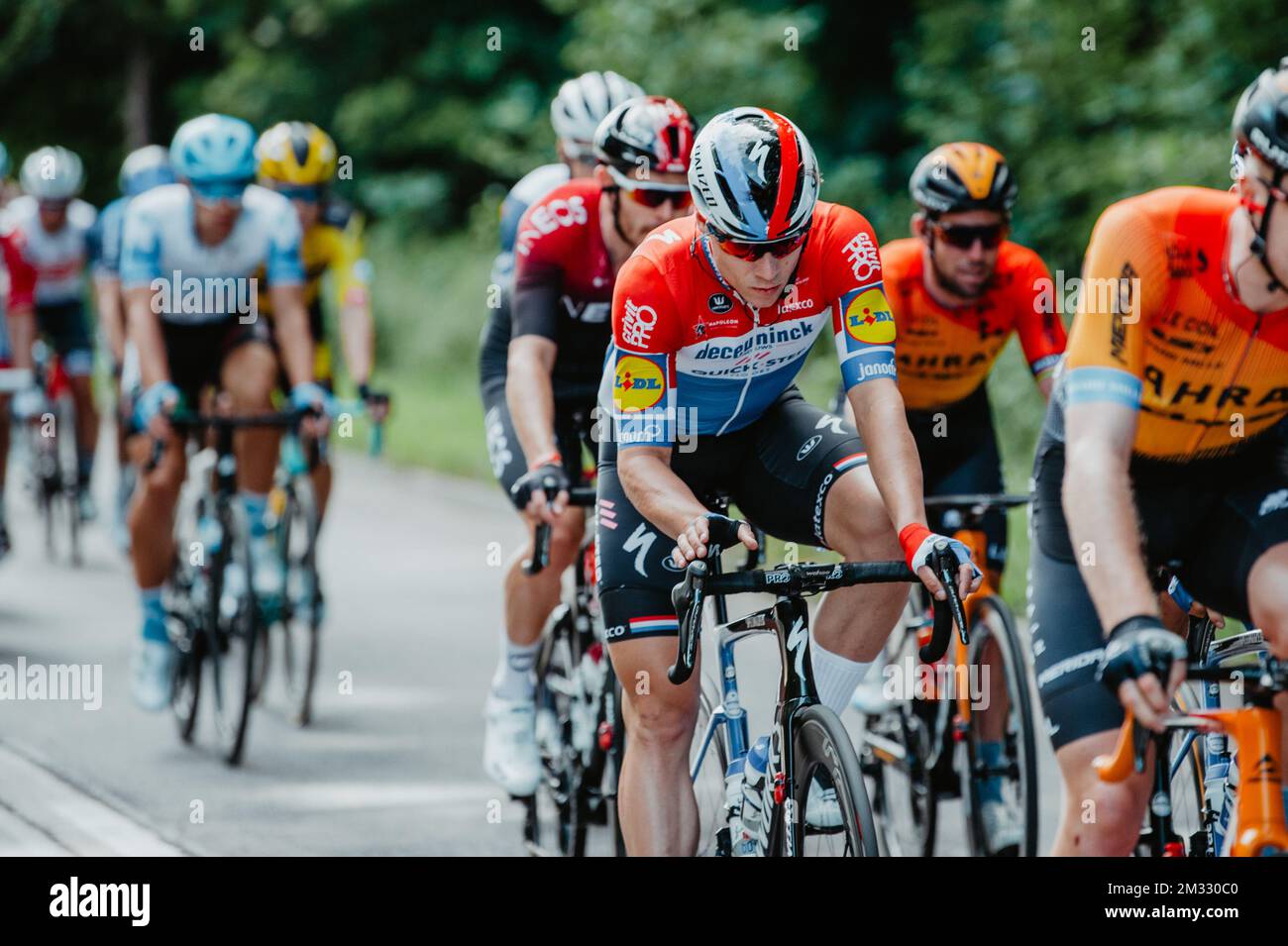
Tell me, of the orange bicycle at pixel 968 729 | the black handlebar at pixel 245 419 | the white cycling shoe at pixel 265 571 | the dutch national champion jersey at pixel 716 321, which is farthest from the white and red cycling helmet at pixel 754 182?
the white cycling shoe at pixel 265 571

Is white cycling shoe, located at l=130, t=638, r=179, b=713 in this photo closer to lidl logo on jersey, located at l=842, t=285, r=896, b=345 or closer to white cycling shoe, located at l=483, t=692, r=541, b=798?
white cycling shoe, located at l=483, t=692, r=541, b=798

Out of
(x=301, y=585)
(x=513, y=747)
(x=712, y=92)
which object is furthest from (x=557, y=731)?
(x=712, y=92)

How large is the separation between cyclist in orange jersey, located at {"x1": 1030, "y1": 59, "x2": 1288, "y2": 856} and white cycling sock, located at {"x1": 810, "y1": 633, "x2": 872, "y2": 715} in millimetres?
632

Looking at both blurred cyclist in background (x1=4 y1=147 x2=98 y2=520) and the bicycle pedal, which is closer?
the bicycle pedal

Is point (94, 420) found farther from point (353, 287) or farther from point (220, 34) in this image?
point (220, 34)

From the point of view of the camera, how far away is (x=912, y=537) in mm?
3811

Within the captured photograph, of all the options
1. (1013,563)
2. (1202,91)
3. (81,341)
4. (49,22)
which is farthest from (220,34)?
(1013,563)

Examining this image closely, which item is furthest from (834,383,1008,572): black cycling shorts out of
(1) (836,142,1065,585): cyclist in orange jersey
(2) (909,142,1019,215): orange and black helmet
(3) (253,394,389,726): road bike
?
(3) (253,394,389,726): road bike

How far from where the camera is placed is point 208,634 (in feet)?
24.2

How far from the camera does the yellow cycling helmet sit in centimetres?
873

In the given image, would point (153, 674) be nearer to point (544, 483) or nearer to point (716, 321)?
point (544, 483)

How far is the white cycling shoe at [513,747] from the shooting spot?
5.79 meters

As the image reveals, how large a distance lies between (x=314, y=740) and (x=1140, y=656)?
16.7ft

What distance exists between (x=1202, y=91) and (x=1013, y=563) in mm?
4309
